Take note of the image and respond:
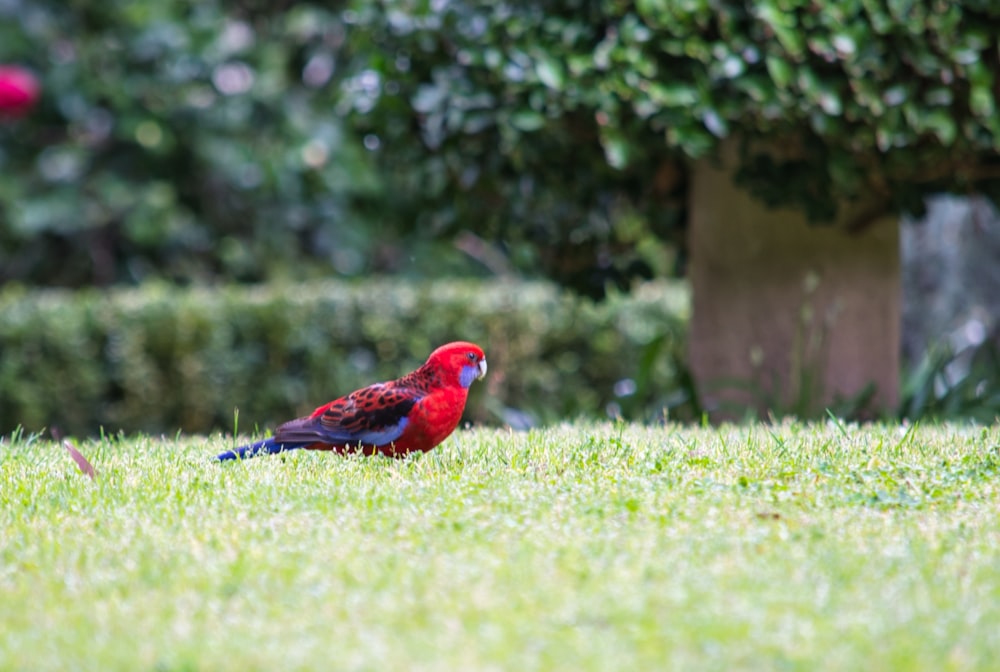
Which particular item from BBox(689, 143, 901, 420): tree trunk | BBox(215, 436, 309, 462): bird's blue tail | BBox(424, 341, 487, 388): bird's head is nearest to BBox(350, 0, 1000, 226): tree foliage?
BBox(689, 143, 901, 420): tree trunk

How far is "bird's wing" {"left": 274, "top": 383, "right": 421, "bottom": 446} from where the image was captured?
415cm

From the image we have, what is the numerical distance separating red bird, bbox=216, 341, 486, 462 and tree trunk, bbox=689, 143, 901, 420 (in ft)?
8.57

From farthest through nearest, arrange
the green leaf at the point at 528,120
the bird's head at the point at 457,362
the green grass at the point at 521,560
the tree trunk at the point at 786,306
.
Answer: the tree trunk at the point at 786,306 < the green leaf at the point at 528,120 < the bird's head at the point at 457,362 < the green grass at the point at 521,560

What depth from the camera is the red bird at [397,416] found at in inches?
163

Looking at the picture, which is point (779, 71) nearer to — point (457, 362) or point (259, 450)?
point (457, 362)

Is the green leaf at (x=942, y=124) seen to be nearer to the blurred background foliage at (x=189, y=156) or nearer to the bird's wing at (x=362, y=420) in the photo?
the bird's wing at (x=362, y=420)

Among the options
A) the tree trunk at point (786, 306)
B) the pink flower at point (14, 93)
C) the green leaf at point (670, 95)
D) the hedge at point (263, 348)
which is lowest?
the hedge at point (263, 348)

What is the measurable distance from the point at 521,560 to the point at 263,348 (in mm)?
6075

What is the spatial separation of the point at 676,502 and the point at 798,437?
1218 millimetres

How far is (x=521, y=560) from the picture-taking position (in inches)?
122

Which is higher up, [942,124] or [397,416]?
[942,124]

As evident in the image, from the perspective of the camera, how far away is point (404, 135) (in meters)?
6.25

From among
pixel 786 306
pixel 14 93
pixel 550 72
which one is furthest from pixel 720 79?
pixel 14 93

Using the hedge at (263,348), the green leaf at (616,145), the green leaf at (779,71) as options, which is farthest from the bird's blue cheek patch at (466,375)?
the hedge at (263,348)
